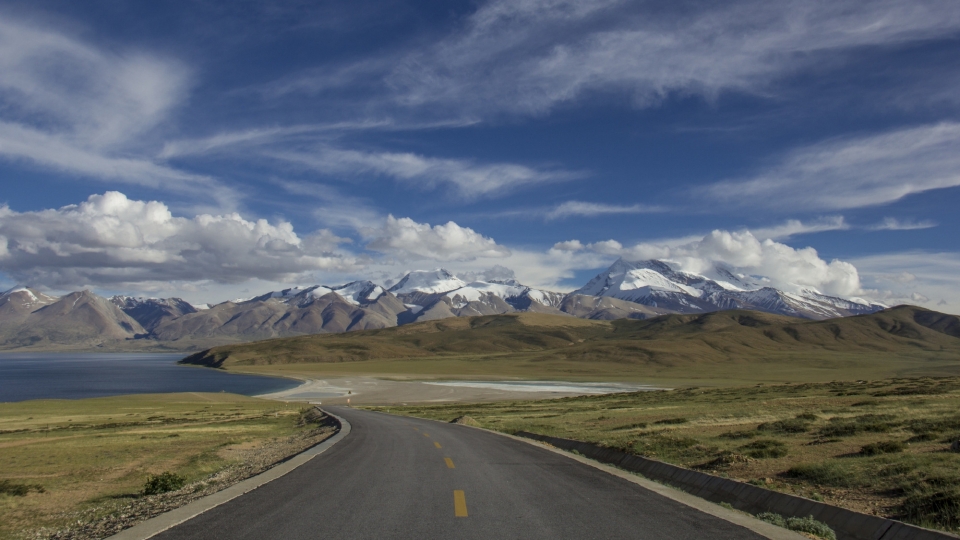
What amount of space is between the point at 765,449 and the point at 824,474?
5207 mm

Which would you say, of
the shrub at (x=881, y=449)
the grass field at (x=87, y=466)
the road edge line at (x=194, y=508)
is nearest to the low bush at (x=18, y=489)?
the grass field at (x=87, y=466)

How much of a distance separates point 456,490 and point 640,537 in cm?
558

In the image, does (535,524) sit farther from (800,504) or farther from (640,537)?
(800,504)

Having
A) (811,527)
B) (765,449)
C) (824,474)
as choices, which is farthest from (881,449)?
(811,527)

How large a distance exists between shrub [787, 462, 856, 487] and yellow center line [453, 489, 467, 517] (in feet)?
29.8

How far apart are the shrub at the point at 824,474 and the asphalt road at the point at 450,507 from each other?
15.2ft

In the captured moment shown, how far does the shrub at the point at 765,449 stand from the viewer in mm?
19941

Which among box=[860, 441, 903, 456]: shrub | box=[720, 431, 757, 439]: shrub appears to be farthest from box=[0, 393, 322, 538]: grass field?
box=[860, 441, 903, 456]: shrub

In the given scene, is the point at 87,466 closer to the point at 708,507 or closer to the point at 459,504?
the point at 459,504

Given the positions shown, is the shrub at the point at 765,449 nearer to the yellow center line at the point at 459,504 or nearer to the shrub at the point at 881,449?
the shrub at the point at 881,449

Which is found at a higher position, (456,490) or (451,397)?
(456,490)

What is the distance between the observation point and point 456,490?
14.5 meters

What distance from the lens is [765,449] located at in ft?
67.9

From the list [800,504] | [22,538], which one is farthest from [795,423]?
[22,538]
